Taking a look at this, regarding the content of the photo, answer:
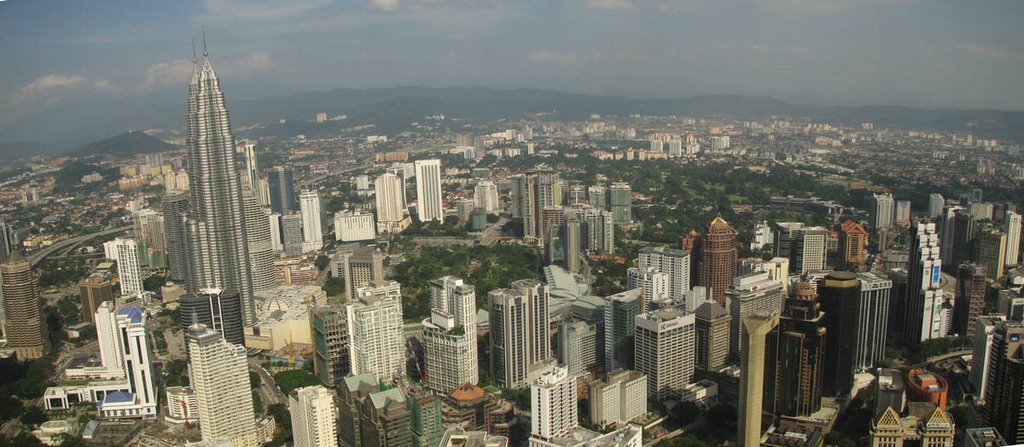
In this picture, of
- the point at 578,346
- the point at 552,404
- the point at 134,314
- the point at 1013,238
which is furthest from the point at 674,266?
the point at 134,314

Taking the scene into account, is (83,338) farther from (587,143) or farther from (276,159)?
(587,143)

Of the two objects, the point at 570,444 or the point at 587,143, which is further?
the point at 587,143

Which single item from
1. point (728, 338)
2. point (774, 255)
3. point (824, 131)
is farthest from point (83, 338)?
point (824, 131)

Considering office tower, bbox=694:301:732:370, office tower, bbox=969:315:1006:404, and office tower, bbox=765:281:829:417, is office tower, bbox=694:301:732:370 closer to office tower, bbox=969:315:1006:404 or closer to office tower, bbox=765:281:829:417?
office tower, bbox=765:281:829:417

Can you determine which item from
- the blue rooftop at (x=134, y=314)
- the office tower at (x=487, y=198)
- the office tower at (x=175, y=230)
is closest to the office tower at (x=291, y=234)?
the office tower at (x=175, y=230)

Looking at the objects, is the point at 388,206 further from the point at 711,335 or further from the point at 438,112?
the point at 711,335

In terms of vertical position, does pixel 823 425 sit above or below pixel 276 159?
below

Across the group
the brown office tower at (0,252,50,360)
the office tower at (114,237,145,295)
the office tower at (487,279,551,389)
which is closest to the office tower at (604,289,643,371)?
the office tower at (487,279,551,389)
